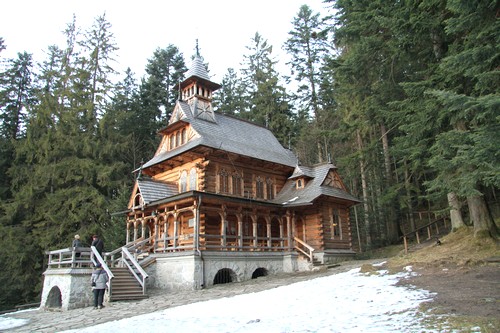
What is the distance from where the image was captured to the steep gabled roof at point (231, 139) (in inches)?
898

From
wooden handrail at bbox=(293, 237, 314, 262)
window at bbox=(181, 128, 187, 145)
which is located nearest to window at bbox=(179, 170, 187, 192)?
window at bbox=(181, 128, 187, 145)

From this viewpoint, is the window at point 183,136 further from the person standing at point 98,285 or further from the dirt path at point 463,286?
the dirt path at point 463,286

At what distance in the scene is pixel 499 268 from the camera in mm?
10453

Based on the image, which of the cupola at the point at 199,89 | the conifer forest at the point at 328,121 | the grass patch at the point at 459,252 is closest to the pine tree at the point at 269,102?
the conifer forest at the point at 328,121

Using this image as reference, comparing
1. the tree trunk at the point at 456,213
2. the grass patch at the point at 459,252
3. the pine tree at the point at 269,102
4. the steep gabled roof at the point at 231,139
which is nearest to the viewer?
the grass patch at the point at 459,252

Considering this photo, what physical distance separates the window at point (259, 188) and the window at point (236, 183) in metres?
1.48

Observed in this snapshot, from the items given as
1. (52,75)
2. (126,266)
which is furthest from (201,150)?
(52,75)

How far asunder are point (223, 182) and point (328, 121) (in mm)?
14567

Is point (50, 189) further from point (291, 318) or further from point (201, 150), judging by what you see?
point (291, 318)

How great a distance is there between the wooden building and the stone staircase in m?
2.10

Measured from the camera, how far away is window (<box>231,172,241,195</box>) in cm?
2334

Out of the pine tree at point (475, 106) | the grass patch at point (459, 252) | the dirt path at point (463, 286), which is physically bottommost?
the dirt path at point (463, 286)

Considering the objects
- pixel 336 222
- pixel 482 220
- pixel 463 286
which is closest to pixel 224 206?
pixel 336 222

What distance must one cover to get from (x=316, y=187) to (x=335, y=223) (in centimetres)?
306
